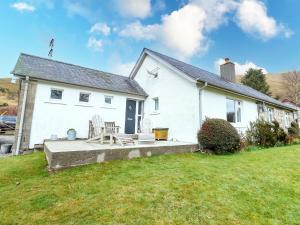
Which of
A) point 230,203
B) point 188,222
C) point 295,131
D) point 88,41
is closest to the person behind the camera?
point 188,222

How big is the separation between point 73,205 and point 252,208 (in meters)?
3.26

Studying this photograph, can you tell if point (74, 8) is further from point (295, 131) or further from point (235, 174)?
point (295, 131)

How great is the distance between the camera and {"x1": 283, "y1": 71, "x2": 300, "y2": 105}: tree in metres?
39.2

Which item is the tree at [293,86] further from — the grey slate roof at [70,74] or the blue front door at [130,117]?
the blue front door at [130,117]

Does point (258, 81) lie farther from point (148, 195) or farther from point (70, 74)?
point (148, 195)

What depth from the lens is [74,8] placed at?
13.0m

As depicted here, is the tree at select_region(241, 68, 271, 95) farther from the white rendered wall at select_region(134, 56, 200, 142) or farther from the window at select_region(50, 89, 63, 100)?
the window at select_region(50, 89, 63, 100)

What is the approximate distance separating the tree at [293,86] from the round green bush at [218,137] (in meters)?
40.0

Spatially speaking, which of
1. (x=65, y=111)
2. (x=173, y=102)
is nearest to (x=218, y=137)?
(x=173, y=102)

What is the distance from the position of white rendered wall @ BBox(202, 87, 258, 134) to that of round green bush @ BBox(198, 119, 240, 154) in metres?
1.26

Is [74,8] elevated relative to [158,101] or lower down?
elevated

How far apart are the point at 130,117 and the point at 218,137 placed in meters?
6.40

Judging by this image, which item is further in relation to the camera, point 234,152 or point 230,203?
point 234,152

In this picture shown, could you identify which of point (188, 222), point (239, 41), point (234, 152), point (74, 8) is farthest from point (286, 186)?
point (239, 41)
